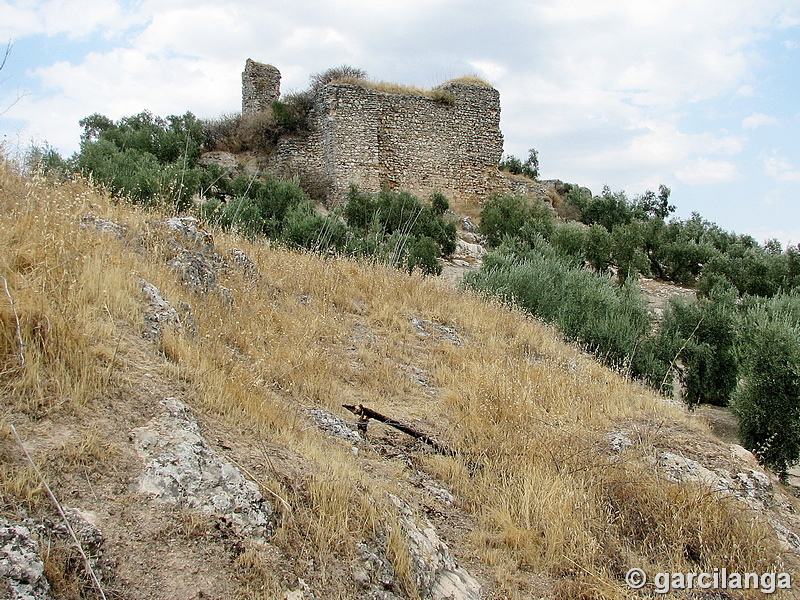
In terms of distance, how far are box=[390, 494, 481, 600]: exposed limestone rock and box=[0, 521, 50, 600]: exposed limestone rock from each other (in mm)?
1415

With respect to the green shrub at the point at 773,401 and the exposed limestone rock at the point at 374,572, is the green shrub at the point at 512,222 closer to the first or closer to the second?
the green shrub at the point at 773,401

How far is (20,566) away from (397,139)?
19.2 meters

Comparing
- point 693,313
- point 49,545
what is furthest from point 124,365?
point 693,313

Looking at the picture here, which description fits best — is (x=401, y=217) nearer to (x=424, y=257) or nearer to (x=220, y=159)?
(x=424, y=257)

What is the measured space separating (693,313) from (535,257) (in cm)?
306

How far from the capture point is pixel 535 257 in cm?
1156

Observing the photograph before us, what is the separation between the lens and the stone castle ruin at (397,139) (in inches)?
743

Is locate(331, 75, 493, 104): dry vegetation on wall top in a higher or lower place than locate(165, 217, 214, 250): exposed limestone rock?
higher

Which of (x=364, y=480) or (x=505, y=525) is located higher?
(x=364, y=480)

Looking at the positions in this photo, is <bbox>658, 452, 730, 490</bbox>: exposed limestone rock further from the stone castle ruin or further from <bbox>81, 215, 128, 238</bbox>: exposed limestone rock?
the stone castle ruin

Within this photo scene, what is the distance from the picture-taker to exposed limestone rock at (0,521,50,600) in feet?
5.47

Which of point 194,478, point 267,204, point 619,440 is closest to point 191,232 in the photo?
point 194,478

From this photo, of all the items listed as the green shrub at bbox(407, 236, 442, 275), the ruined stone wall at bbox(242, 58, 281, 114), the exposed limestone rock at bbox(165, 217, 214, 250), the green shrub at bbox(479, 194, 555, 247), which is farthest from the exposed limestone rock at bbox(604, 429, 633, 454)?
the ruined stone wall at bbox(242, 58, 281, 114)

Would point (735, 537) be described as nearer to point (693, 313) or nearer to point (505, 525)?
point (505, 525)
